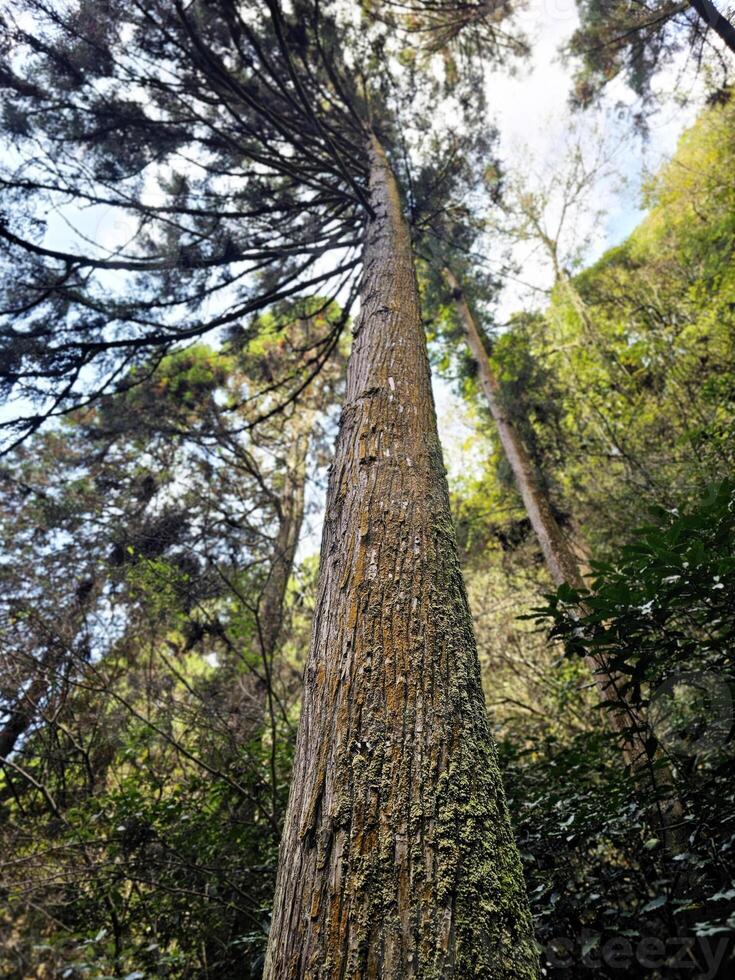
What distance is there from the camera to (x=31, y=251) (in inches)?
150

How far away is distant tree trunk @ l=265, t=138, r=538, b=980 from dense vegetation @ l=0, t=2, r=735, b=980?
0.05 m

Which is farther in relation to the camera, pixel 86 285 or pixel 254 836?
pixel 86 285

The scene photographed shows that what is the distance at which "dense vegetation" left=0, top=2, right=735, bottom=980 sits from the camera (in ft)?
5.81

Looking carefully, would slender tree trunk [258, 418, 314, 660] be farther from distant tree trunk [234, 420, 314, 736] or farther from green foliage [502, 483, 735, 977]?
green foliage [502, 483, 735, 977]

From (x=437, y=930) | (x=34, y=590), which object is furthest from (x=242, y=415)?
(x=437, y=930)

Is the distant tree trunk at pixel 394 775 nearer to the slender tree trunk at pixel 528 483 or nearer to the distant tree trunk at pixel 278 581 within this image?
the distant tree trunk at pixel 278 581

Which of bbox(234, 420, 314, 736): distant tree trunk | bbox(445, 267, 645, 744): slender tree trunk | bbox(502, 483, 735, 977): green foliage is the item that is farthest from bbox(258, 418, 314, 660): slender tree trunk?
bbox(445, 267, 645, 744): slender tree trunk

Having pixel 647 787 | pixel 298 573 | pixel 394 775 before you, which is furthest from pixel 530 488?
pixel 394 775

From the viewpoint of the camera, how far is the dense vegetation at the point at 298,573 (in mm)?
1771

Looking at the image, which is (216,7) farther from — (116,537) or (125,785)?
(125,785)

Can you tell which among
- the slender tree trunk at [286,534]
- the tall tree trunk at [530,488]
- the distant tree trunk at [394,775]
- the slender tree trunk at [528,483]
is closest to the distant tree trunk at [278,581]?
the slender tree trunk at [286,534]

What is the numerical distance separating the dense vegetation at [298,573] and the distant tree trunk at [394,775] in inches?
2.0

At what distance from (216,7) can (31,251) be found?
298cm

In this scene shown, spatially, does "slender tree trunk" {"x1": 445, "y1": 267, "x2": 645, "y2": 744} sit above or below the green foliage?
above
